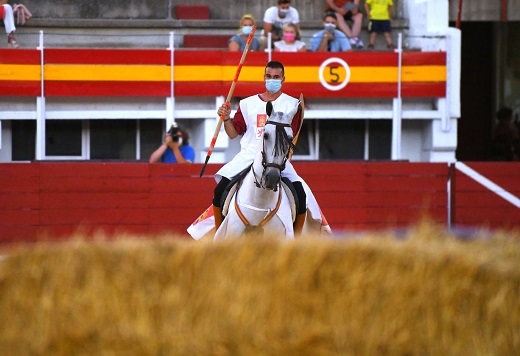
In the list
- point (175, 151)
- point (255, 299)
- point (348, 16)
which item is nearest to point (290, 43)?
point (348, 16)

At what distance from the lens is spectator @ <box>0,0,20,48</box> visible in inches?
733

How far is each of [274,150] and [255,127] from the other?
1.10 metres

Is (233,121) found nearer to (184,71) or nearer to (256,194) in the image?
(256,194)

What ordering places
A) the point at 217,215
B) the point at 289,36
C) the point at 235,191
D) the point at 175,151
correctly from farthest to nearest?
the point at 289,36 < the point at 175,151 < the point at 217,215 < the point at 235,191

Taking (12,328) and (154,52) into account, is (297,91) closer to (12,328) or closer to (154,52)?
(154,52)

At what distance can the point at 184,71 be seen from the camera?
63.8ft

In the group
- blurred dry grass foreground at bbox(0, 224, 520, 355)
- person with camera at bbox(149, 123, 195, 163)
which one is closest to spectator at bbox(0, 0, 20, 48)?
person with camera at bbox(149, 123, 195, 163)

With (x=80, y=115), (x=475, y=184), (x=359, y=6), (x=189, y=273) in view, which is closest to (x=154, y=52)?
(x=80, y=115)

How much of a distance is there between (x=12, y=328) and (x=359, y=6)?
17.5 m

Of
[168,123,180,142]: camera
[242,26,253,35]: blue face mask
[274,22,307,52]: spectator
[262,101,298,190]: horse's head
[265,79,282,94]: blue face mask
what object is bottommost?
[168,123,180,142]: camera

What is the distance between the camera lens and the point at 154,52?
1927cm

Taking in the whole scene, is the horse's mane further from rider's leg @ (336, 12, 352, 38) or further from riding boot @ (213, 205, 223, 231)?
rider's leg @ (336, 12, 352, 38)

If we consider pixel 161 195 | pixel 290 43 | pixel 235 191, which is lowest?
pixel 161 195

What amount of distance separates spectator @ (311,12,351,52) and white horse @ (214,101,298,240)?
403 inches
